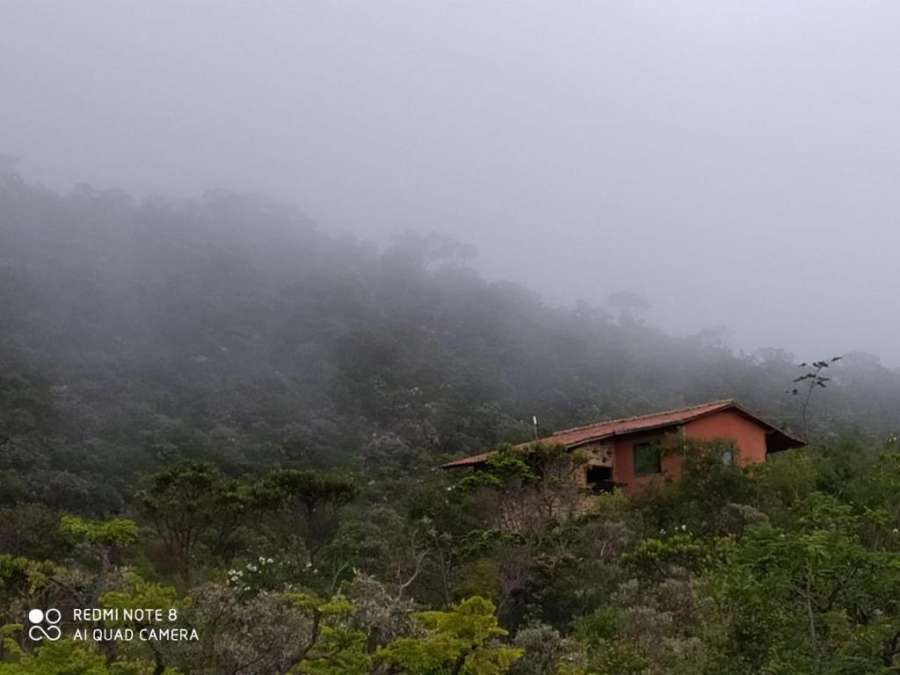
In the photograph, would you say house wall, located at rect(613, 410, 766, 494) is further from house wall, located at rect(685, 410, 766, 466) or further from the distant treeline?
the distant treeline

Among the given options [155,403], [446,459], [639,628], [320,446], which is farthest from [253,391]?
[639,628]

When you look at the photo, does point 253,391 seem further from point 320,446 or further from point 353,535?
point 353,535

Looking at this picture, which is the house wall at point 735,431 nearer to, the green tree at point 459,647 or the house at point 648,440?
the house at point 648,440

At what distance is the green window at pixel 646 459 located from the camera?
71.2 feet

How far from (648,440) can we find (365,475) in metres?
8.43

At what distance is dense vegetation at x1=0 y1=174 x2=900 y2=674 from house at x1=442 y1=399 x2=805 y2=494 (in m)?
2.20

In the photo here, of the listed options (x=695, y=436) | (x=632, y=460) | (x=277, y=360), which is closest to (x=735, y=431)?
(x=695, y=436)

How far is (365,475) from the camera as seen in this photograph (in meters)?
26.8

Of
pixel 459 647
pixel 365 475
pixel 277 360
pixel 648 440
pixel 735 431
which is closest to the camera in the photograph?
pixel 459 647

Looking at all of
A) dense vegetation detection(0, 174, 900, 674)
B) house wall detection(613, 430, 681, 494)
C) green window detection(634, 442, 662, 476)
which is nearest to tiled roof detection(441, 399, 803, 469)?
house wall detection(613, 430, 681, 494)

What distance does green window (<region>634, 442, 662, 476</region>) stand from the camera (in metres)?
21.7

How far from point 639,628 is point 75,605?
5756 mm

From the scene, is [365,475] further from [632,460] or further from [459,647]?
[459,647]

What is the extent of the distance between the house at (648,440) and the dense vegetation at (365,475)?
220cm
